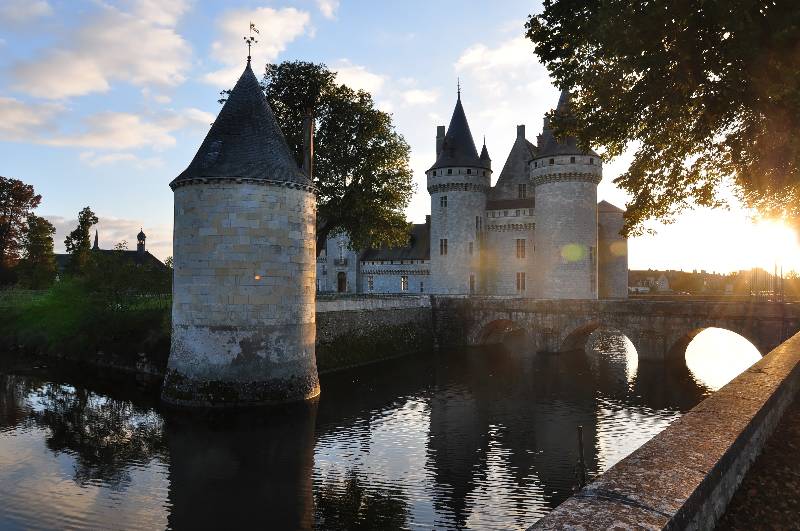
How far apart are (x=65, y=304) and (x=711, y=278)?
99012 mm

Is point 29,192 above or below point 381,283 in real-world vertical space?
above

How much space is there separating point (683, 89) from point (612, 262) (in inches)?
1317

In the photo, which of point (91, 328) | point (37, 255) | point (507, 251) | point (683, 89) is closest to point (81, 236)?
point (37, 255)

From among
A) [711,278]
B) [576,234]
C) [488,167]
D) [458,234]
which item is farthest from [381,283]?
[711,278]

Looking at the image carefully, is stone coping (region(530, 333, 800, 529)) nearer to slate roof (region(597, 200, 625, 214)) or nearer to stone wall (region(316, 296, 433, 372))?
stone wall (region(316, 296, 433, 372))

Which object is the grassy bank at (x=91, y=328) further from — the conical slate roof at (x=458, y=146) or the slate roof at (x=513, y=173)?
the slate roof at (x=513, y=173)

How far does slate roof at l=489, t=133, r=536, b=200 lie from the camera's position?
140 ft

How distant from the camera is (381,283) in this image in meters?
47.3

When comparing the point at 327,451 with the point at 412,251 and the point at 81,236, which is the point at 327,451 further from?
the point at 81,236

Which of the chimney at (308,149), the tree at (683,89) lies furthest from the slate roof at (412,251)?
the tree at (683,89)

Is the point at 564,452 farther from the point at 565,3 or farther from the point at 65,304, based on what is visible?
the point at 65,304

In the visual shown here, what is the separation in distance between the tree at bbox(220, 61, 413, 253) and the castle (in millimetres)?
12796

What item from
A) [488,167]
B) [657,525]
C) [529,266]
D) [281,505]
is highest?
[488,167]

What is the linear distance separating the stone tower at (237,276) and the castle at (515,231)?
73.0 feet
